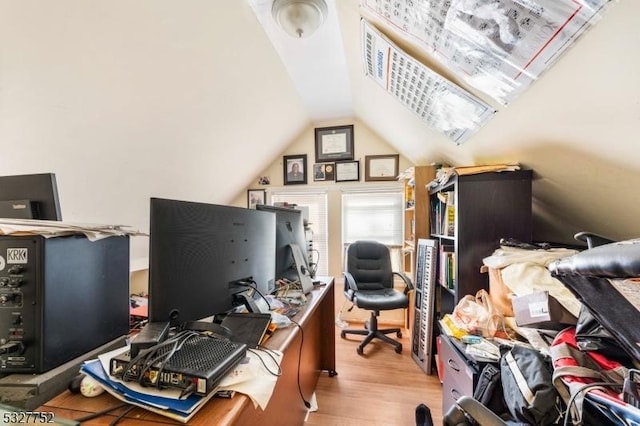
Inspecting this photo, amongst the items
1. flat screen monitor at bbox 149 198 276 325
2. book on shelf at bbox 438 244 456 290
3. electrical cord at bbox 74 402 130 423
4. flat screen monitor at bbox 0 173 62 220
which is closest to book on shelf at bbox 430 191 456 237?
book on shelf at bbox 438 244 456 290

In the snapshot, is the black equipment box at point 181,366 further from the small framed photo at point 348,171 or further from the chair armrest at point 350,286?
the small framed photo at point 348,171

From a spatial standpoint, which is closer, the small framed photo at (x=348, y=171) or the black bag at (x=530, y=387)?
the black bag at (x=530, y=387)

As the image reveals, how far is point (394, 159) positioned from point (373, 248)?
3.68ft

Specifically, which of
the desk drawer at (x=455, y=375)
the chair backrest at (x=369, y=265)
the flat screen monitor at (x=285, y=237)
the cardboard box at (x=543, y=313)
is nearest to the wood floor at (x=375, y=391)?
the desk drawer at (x=455, y=375)

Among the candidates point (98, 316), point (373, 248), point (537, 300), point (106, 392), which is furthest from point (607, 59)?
point (373, 248)

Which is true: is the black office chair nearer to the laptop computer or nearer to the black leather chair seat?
the black leather chair seat

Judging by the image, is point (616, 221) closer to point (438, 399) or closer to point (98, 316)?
point (438, 399)

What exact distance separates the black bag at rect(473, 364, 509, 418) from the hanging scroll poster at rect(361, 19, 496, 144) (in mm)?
1212

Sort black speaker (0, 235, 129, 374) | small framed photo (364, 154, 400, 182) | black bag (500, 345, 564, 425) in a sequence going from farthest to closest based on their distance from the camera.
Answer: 1. small framed photo (364, 154, 400, 182)
2. black bag (500, 345, 564, 425)
3. black speaker (0, 235, 129, 374)

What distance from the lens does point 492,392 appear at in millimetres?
1071

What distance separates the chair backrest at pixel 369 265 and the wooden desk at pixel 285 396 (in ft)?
2.61

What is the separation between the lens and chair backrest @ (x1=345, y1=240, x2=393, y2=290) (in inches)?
116

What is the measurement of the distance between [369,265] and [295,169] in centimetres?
154

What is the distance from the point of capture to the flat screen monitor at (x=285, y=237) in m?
1.61
